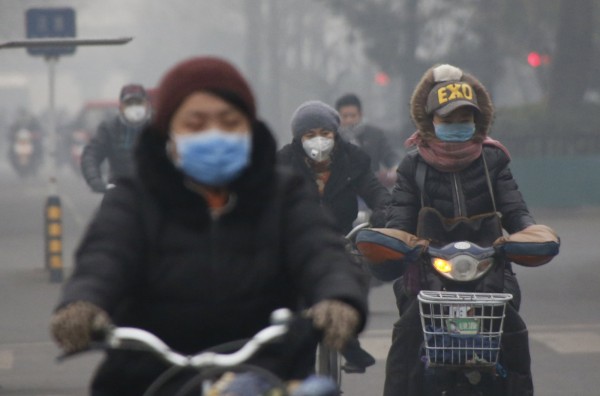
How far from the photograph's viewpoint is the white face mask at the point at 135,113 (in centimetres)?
1334

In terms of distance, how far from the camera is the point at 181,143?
13.2 feet

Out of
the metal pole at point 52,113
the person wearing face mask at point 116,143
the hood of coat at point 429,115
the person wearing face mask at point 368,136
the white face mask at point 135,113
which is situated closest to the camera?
the hood of coat at point 429,115

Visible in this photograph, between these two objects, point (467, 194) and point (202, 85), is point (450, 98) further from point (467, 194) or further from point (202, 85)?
point (202, 85)

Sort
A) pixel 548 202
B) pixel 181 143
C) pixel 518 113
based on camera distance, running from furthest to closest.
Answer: pixel 518 113
pixel 548 202
pixel 181 143

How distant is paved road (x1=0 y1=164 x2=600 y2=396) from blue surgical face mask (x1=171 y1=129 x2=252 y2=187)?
5.17m

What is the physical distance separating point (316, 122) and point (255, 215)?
487 cm

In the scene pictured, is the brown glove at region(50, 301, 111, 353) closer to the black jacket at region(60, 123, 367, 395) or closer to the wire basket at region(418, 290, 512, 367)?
the black jacket at region(60, 123, 367, 395)

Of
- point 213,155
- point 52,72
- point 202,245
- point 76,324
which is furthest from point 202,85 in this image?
point 52,72

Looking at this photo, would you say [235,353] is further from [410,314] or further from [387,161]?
[387,161]

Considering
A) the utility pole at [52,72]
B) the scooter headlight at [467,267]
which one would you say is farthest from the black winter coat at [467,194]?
the utility pole at [52,72]

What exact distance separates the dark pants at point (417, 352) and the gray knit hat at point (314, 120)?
1.84 m

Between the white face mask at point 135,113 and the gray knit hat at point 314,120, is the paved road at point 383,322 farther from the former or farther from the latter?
the white face mask at point 135,113

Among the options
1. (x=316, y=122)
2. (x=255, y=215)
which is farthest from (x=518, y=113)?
(x=255, y=215)

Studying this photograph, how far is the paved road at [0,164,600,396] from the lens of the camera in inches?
380
